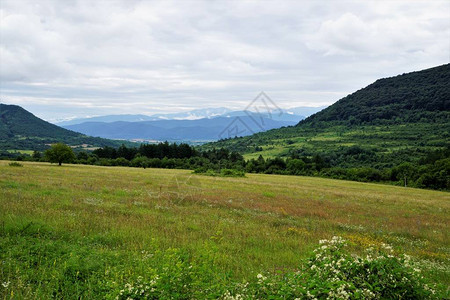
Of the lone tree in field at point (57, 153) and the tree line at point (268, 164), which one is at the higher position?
the lone tree in field at point (57, 153)

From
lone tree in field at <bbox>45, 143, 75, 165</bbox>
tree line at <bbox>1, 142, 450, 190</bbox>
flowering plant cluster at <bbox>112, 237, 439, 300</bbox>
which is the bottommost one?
tree line at <bbox>1, 142, 450, 190</bbox>

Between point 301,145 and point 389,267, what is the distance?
186019mm

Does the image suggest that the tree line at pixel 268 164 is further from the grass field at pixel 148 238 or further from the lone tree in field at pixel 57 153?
the grass field at pixel 148 238

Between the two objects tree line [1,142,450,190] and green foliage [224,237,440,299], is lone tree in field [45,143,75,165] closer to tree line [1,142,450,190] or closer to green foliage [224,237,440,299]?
tree line [1,142,450,190]

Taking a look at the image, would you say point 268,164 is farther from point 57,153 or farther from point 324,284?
point 324,284

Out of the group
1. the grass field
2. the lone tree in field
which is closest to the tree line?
the lone tree in field

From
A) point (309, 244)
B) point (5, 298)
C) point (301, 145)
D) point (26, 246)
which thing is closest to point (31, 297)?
point (5, 298)

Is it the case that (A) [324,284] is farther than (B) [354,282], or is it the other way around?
(B) [354,282]

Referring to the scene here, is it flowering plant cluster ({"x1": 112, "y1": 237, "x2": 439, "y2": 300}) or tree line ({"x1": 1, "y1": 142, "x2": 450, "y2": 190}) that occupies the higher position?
flowering plant cluster ({"x1": 112, "y1": 237, "x2": 439, "y2": 300})

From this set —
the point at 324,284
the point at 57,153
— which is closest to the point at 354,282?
the point at 324,284

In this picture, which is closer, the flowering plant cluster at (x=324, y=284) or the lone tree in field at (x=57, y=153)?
the flowering plant cluster at (x=324, y=284)

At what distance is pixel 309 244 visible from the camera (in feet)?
35.1

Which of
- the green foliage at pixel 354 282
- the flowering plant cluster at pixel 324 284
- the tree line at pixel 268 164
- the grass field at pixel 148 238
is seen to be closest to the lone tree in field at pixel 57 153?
the tree line at pixel 268 164

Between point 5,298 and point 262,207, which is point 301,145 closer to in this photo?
point 262,207
